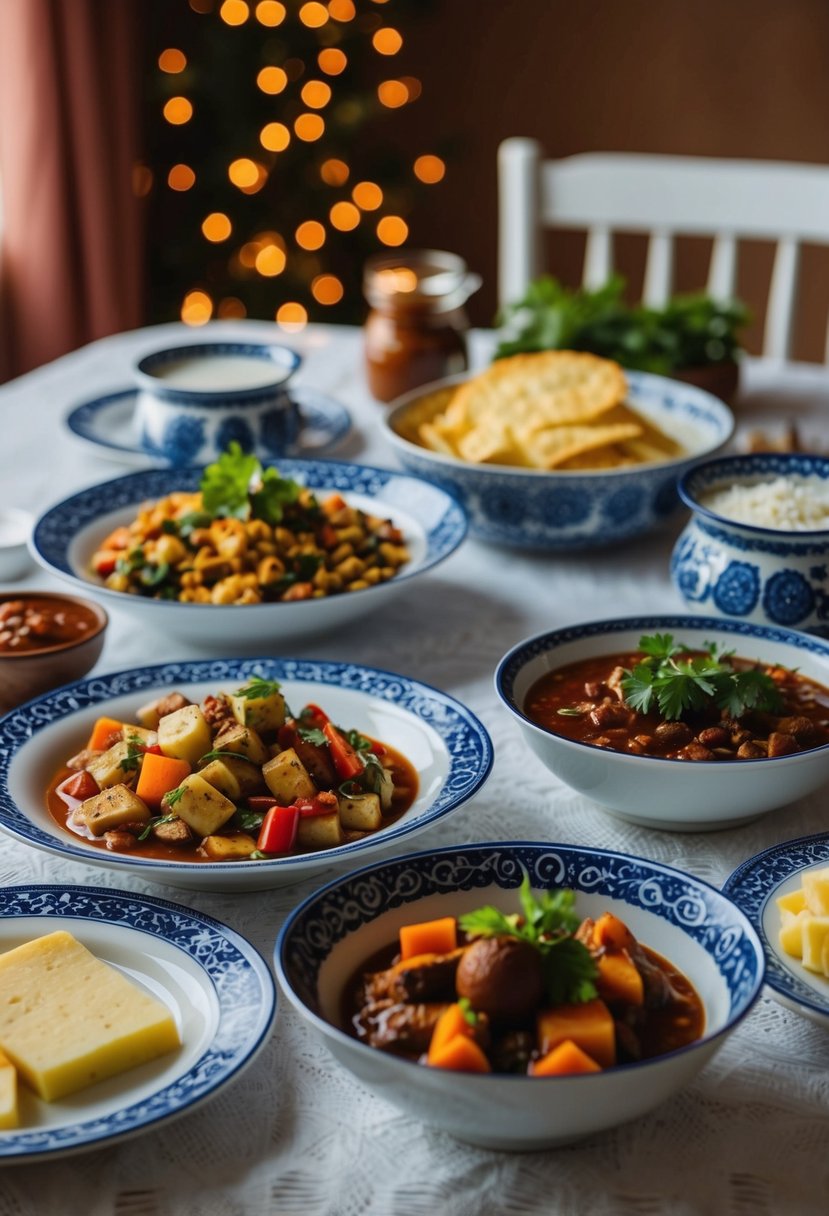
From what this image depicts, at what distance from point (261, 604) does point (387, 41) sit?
4587 mm

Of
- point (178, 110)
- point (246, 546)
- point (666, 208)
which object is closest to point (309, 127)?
point (178, 110)

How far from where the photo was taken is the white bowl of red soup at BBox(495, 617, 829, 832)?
4.78ft

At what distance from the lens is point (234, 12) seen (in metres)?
5.50

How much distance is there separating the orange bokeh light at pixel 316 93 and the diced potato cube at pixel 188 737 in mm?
4428

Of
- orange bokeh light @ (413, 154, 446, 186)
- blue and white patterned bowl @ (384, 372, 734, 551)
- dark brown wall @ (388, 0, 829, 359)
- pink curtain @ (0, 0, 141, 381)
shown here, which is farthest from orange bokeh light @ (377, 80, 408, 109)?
blue and white patterned bowl @ (384, 372, 734, 551)

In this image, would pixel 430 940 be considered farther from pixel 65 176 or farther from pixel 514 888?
pixel 65 176

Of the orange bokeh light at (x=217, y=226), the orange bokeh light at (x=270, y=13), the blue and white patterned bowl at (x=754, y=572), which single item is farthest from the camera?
the orange bokeh light at (x=217, y=226)

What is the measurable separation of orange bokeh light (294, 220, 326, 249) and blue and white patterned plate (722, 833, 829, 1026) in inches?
183

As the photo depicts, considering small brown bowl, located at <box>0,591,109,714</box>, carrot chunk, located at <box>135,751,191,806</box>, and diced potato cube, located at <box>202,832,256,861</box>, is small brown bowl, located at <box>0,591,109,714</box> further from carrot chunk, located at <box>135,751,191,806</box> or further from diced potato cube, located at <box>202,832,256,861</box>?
diced potato cube, located at <box>202,832,256,861</box>

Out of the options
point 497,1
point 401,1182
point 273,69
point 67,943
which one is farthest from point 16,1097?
point 497,1

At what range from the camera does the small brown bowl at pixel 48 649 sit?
1797 millimetres

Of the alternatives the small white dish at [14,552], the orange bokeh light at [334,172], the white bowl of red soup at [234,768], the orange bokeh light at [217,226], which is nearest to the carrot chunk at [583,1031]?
the white bowl of red soup at [234,768]

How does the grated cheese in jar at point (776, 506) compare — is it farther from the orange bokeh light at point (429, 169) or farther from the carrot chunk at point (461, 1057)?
the orange bokeh light at point (429, 169)

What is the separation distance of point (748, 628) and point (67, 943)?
955mm
